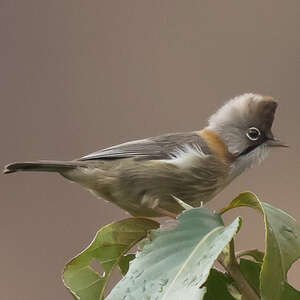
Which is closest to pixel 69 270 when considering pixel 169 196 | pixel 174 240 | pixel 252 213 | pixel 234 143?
pixel 174 240

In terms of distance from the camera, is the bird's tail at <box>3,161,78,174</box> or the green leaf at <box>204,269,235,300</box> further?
the bird's tail at <box>3,161,78,174</box>

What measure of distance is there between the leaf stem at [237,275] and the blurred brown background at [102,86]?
6.11 feet

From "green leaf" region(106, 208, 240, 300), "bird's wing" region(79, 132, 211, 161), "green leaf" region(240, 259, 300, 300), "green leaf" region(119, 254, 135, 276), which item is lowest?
"green leaf" region(240, 259, 300, 300)

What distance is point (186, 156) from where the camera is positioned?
5.01ft

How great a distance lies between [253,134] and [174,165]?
0.18 m

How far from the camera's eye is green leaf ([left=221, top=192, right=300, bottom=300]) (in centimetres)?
79

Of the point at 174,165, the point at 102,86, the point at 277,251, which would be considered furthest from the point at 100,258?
the point at 102,86

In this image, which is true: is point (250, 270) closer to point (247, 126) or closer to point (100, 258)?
point (100, 258)

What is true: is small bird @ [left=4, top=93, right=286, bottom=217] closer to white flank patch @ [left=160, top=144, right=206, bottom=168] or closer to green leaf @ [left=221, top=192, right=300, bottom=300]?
white flank patch @ [left=160, top=144, right=206, bottom=168]

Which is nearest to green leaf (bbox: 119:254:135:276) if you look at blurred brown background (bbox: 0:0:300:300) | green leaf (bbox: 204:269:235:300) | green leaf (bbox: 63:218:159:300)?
green leaf (bbox: 63:218:159:300)

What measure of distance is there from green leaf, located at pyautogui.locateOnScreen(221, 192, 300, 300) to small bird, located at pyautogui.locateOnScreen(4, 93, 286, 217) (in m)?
0.55

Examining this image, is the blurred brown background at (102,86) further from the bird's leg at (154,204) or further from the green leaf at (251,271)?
the green leaf at (251,271)

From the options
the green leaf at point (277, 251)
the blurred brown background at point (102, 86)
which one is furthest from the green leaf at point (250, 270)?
the blurred brown background at point (102, 86)

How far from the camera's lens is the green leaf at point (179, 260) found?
2.50ft
